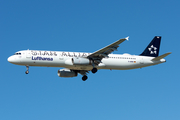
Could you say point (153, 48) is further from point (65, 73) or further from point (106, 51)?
point (65, 73)

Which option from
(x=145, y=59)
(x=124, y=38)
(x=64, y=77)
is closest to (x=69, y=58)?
(x=64, y=77)

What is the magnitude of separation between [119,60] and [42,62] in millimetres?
12805

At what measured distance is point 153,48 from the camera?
51.9m

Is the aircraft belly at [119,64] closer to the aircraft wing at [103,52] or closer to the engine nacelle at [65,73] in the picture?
A: the aircraft wing at [103,52]

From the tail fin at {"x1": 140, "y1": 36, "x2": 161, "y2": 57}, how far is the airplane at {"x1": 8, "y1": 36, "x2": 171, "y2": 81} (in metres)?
0.47

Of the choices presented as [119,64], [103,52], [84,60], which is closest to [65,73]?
[84,60]

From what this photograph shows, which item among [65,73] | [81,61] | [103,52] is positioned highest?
[103,52]

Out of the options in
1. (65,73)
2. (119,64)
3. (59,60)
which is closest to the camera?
(59,60)

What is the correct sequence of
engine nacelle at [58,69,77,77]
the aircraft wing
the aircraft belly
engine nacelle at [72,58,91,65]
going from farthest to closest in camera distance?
engine nacelle at [58,69,77,77]
the aircraft belly
engine nacelle at [72,58,91,65]
the aircraft wing

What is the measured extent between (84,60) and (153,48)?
48.3 feet

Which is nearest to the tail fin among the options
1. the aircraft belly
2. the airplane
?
the airplane

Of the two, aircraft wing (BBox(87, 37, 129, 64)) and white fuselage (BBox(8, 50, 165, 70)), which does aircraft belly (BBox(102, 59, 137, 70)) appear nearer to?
white fuselage (BBox(8, 50, 165, 70))

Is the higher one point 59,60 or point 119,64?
point 59,60

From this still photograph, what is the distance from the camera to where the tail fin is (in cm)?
5106
